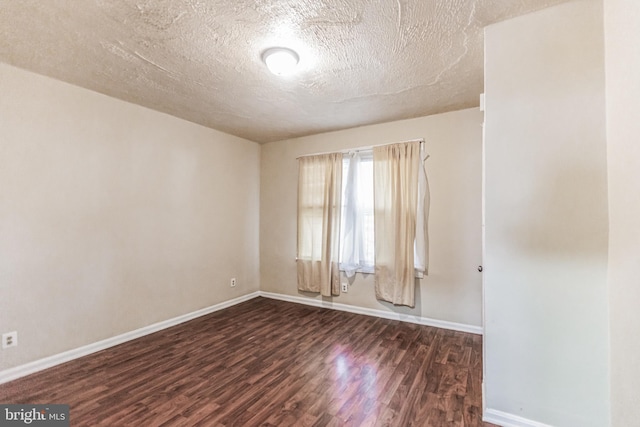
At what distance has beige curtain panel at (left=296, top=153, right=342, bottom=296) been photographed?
12.7ft

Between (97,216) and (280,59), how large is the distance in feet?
7.67

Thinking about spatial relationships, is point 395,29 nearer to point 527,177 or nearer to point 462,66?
point 462,66

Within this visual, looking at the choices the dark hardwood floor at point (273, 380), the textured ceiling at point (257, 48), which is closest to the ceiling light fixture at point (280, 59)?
the textured ceiling at point (257, 48)

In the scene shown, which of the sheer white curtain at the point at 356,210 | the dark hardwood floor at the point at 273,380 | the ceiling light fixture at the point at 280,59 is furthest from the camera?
the sheer white curtain at the point at 356,210

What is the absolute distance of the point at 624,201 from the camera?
1273mm

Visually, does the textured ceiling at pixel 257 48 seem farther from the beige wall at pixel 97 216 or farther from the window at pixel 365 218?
the window at pixel 365 218

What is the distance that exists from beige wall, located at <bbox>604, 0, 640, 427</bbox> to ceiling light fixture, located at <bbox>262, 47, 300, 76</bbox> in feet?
5.88

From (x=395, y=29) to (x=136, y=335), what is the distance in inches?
147

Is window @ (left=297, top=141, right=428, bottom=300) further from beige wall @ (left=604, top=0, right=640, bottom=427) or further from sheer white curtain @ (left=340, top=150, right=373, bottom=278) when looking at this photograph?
beige wall @ (left=604, top=0, right=640, bottom=427)

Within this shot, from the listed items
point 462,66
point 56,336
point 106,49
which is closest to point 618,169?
point 462,66

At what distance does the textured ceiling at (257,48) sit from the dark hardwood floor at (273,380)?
8.21ft

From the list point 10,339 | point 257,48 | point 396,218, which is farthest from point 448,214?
point 10,339

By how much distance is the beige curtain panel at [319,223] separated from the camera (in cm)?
388

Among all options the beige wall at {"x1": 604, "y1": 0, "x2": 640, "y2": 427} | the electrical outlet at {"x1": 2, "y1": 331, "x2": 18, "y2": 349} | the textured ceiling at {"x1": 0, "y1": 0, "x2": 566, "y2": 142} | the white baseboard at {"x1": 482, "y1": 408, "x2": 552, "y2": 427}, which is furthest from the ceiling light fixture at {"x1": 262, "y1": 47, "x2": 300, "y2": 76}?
the electrical outlet at {"x1": 2, "y1": 331, "x2": 18, "y2": 349}
